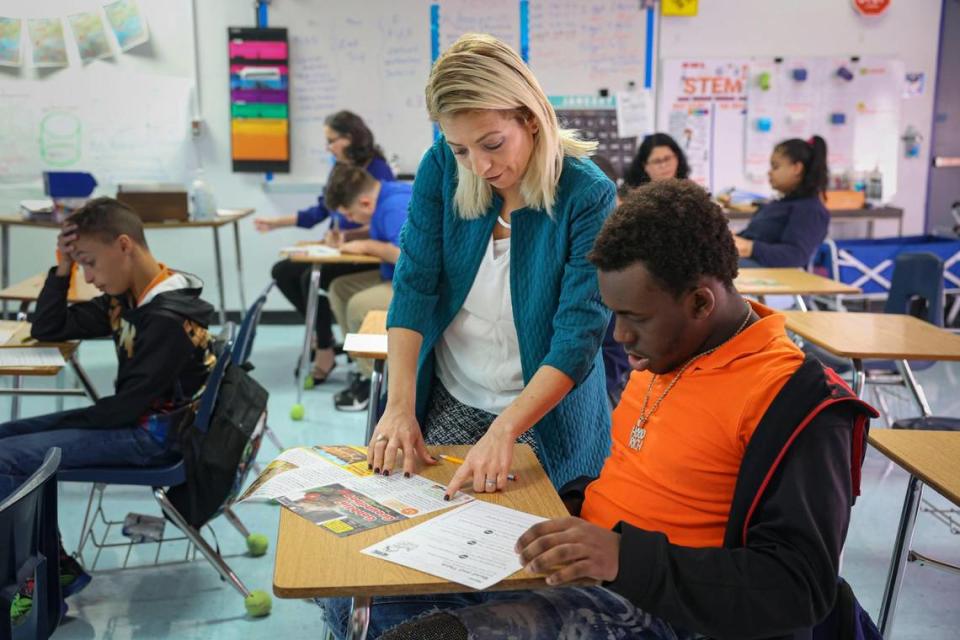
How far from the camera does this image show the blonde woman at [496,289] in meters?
1.47

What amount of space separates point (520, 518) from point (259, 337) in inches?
192

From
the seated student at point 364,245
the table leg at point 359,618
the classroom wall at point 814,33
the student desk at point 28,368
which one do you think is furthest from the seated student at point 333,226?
the table leg at point 359,618

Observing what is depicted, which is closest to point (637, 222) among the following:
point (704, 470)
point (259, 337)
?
point (704, 470)

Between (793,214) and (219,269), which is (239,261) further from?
(793,214)

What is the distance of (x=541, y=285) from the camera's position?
5.22 ft

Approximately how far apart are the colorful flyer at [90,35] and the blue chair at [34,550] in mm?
4989

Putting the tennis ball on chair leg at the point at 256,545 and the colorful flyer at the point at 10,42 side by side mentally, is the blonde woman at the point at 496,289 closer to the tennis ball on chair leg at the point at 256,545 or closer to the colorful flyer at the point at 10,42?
the tennis ball on chair leg at the point at 256,545

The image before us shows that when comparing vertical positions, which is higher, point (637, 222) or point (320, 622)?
point (637, 222)

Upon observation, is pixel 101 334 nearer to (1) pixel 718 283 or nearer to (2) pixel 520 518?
(2) pixel 520 518

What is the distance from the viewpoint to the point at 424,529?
1202 mm

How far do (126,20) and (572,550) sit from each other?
18.9 ft

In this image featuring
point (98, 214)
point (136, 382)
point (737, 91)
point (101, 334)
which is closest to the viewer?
point (136, 382)

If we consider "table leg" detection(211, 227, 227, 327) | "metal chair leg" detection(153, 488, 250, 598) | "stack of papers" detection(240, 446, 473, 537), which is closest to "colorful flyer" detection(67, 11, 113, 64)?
"table leg" detection(211, 227, 227, 327)

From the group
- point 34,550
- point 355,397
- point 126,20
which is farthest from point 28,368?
point 126,20
